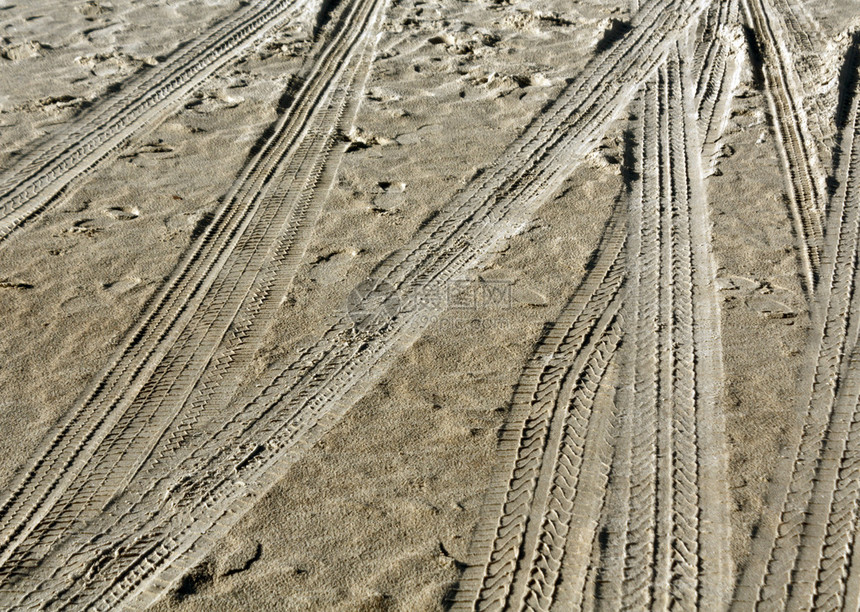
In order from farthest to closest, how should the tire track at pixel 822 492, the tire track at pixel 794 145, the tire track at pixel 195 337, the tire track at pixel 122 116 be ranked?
the tire track at pixel 122 116
the tire track at pixel 794 145
the tire track at pixel 195 337
the tire track at pixel 822 492

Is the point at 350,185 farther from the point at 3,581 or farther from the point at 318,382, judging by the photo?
the point at 3,581

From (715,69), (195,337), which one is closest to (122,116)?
(195,337)

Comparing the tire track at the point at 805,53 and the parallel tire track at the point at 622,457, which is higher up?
the tire track at the point at 805,53

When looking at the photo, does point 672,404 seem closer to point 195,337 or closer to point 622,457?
point 622,457

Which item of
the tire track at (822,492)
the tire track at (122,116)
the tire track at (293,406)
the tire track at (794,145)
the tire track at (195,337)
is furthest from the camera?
the tire track at (122,116)

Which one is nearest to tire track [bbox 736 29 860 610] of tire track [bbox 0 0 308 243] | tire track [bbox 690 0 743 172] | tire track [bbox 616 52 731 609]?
tire track [bbox 616 52 731 609]

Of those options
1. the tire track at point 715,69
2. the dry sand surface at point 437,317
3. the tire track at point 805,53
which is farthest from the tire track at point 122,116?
the tire track at point 805,53

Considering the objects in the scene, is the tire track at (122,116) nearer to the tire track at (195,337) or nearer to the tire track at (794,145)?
the tire track at (195,337)
